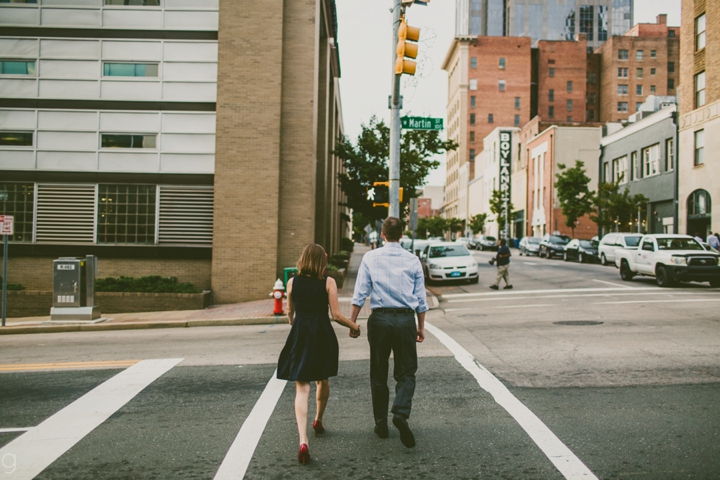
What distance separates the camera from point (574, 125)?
203 ft

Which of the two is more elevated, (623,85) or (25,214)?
(623,85)

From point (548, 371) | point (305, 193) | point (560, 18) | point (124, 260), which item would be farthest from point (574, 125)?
point (560, 18)

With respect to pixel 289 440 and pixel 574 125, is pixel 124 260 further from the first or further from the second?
pixel 574 125

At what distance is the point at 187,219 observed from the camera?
1836 centimetres

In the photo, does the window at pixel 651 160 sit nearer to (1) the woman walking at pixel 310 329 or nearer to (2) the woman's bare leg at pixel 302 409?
(1) the woman walking at pixel 310 329

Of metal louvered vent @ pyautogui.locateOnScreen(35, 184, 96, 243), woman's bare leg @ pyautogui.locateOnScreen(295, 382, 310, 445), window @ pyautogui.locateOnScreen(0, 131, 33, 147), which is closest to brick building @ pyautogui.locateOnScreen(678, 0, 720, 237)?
metal louvered vent @ pyautogui.locateOnScreen(35, 184, 96, 243)

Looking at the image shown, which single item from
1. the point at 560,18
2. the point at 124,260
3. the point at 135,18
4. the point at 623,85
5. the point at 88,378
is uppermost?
the point at 560,18

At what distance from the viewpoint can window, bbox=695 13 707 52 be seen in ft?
114

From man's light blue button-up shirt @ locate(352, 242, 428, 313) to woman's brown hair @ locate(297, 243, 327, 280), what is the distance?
14.4 inches

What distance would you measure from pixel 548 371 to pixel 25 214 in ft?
54.6

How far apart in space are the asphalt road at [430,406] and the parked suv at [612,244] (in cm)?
1815

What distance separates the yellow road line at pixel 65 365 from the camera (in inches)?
338

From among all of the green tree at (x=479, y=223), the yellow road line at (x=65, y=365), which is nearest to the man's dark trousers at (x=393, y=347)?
the yellow road line at (x=65, y=365)

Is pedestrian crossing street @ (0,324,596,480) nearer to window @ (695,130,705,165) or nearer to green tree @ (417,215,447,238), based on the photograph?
window @ (695,130,705,165)
